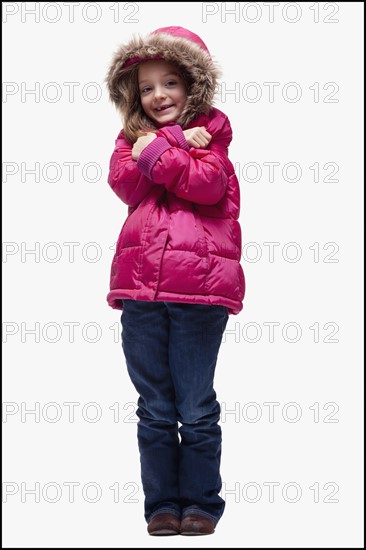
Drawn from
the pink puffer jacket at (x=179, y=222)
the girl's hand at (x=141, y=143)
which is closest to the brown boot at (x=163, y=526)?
the pink puffer jacket at (x=179, y=222)

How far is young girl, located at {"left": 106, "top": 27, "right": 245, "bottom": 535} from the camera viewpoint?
2424 mm

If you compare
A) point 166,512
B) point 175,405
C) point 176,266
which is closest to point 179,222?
point 176,266

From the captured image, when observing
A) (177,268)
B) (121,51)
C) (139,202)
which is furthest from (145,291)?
(121,51)

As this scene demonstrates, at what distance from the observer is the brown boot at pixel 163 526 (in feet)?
8.07

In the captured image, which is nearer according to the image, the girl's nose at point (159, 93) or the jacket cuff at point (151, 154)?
the jacket cuff at point (151, 154)

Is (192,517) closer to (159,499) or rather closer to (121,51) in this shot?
(159,499)

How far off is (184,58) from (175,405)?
1.01m

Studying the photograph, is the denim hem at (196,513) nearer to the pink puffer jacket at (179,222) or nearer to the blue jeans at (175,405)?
the blue jeans at (175,405)

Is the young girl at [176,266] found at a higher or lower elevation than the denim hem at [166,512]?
higher

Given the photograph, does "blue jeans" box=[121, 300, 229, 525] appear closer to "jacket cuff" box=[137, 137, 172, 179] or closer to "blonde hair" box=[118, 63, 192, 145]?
"jacket cuff" box=[137, 137, 172, 179]

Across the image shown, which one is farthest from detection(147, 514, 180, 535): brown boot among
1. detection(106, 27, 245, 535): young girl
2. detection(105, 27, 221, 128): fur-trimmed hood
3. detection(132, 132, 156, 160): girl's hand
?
detection(105, 27, 221, 128): fur-trimmed hood

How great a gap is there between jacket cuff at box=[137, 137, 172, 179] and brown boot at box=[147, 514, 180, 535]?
3.15 feet

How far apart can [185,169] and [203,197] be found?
0.32ft

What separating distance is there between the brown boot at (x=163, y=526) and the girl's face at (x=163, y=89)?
1141 mm
